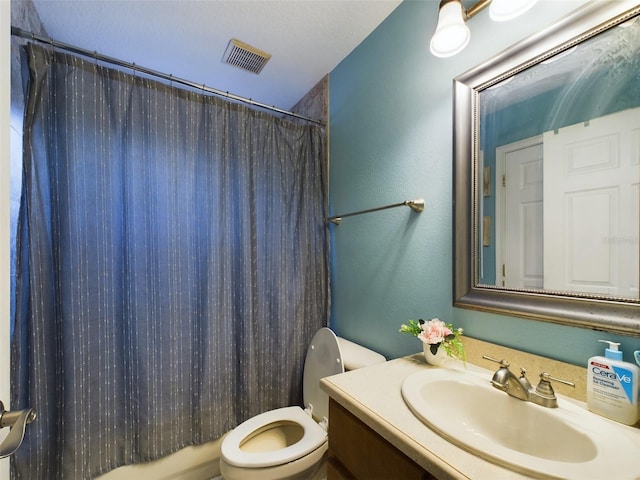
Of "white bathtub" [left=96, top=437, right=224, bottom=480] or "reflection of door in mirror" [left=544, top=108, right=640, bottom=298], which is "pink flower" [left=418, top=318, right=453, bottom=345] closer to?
"reflection of door in mirror" [left=544, top=108, right=640, bottom=298]

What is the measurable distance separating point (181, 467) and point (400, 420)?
1.37m

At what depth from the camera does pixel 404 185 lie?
4.02 ft

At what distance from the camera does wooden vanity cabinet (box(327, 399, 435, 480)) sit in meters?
0.59

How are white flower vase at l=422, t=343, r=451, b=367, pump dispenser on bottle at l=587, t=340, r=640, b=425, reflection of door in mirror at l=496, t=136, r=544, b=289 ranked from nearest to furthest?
pump dispenser on bottle at l=587, t=340, r=640, b=425, reflection of door in mirror at l=496, t=136, r=544, b=289, white flower vase at l=422, t=343, r=451, b=367

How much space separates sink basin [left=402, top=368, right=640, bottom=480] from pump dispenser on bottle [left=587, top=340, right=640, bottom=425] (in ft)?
0.09

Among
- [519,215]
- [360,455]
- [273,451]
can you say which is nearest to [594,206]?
[519,215]

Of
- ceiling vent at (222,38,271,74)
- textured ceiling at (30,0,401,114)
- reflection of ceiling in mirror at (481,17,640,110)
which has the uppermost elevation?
textured ceiling at (30,0,401,114)

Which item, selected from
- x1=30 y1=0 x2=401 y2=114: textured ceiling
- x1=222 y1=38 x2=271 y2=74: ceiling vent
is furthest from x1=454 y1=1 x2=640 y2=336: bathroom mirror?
x1=222 y1=38 x2=271 y2=74: ceiling vent

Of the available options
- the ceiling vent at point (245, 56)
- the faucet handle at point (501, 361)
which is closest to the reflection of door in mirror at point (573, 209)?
the faucet handle at point (501, 361)

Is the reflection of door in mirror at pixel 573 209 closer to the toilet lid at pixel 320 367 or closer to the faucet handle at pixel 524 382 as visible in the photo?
the faucet handle at pixel 524 382

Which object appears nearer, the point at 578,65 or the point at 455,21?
the point at 578,65

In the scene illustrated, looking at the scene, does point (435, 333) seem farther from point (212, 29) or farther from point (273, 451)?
point (212, 29)

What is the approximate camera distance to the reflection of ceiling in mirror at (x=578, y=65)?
2.15 ft

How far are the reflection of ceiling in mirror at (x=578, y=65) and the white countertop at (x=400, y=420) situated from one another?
0.94 metres
